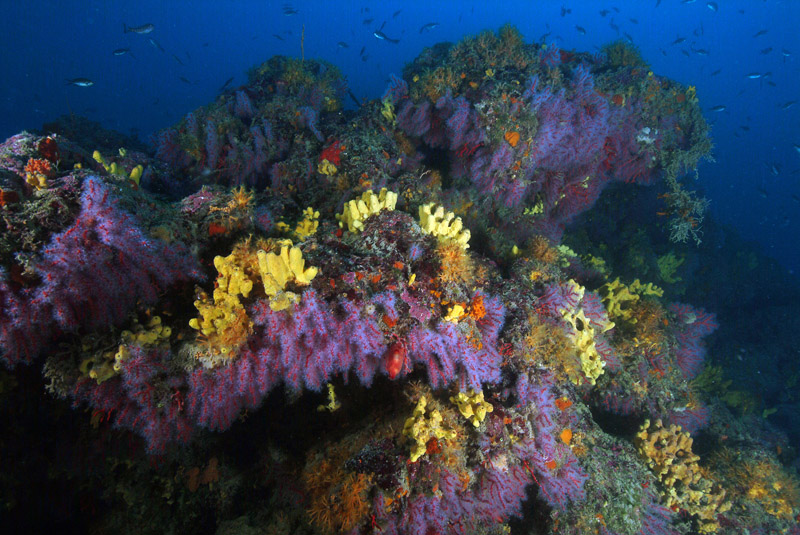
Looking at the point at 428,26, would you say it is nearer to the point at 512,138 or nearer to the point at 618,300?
the point at 512,138

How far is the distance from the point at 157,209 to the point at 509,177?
5506 millimetres

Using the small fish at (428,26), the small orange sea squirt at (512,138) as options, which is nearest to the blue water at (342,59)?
the small fish at (428,26)

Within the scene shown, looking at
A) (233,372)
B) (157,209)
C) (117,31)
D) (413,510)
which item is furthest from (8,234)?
(117,31)

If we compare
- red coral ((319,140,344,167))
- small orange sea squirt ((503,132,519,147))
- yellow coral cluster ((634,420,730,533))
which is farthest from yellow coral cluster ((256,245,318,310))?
yellow coral cluster ((634,420,730,533))

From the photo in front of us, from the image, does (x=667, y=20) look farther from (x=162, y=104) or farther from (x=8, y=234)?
(x=8, y=234)

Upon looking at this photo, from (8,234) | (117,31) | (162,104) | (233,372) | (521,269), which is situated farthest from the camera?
(117,31)

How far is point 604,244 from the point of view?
10992 millimetres

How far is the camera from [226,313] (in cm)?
269

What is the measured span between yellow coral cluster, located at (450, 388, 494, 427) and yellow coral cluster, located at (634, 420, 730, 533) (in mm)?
3393

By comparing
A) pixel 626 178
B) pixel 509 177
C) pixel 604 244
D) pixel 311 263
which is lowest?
pixel 604 244

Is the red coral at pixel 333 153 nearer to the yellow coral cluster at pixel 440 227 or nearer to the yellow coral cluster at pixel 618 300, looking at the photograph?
the yellow coral cluster at pixel 440 227

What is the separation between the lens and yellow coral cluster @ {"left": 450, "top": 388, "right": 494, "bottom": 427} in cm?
317

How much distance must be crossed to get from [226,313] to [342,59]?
115m

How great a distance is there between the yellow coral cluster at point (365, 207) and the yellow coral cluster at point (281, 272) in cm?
106
